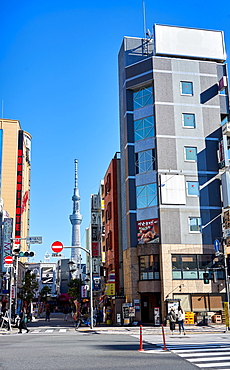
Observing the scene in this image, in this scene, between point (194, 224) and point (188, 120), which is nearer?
point (194, 224)

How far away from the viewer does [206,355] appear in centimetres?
1594

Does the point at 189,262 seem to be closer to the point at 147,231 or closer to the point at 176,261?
the point at 176,261

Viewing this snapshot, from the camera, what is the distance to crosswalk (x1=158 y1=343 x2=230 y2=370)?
13537 mm

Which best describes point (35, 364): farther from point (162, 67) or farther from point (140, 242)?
point (162, 67)

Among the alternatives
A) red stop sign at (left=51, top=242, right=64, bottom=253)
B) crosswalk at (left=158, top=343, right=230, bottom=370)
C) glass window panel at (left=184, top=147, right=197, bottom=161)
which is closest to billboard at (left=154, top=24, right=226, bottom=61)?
glass window panel at (left=184, top=147, right=197, bottom=161)

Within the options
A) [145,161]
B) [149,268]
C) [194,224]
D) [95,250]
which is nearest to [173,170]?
[145,161]

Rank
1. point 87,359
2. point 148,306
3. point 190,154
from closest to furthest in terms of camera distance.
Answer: point 87,359
point 148,306
point 190,154

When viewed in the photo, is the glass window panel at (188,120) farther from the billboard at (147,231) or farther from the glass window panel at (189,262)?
the glass window panel at (189,262)

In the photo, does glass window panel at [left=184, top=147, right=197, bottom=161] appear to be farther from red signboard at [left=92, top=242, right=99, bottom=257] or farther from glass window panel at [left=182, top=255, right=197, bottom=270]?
red signboard at [left=92, top=242, right=99, bottom=257]

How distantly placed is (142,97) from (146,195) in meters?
10.7

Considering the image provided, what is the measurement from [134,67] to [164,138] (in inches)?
357

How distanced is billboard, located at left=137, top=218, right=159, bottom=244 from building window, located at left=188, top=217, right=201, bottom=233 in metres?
3.38

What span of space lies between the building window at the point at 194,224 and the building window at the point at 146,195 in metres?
3.85

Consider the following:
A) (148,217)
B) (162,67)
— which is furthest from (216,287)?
(162,67)
